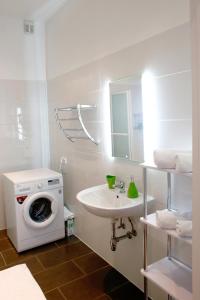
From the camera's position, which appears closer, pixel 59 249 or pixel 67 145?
pixel 59 249

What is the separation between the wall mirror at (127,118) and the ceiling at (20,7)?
4.99 feet

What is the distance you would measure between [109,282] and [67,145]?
154 centimetres

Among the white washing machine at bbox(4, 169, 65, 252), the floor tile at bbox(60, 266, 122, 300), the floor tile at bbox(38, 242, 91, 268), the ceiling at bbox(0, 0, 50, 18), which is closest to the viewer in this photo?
the floor tile at bbox(60, 266, 122, 300)

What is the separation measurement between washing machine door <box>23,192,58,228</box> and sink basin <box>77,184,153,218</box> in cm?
81

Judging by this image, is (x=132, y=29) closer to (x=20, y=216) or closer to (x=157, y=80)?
(x=157, y=80)

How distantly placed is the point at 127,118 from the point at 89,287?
1473mm

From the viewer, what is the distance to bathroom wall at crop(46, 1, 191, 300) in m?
1.68

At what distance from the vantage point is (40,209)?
2.96m

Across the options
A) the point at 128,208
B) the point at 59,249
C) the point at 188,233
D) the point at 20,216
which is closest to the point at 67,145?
the point at 20,216

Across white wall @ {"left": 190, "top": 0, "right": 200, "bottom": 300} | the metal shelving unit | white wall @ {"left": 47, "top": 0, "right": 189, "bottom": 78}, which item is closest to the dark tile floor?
the metal shelving unit

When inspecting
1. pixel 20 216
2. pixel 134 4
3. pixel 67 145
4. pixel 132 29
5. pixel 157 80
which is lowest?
pixel 20 216

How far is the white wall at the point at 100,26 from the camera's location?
1.73 meters

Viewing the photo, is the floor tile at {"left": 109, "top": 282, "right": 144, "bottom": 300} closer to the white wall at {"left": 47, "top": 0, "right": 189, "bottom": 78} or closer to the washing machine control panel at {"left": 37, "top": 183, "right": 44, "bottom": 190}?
the washing machine control panel at {"left": 37, "top": 183, "right": 44, "bottom": 190}

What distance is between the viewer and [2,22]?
318cm
